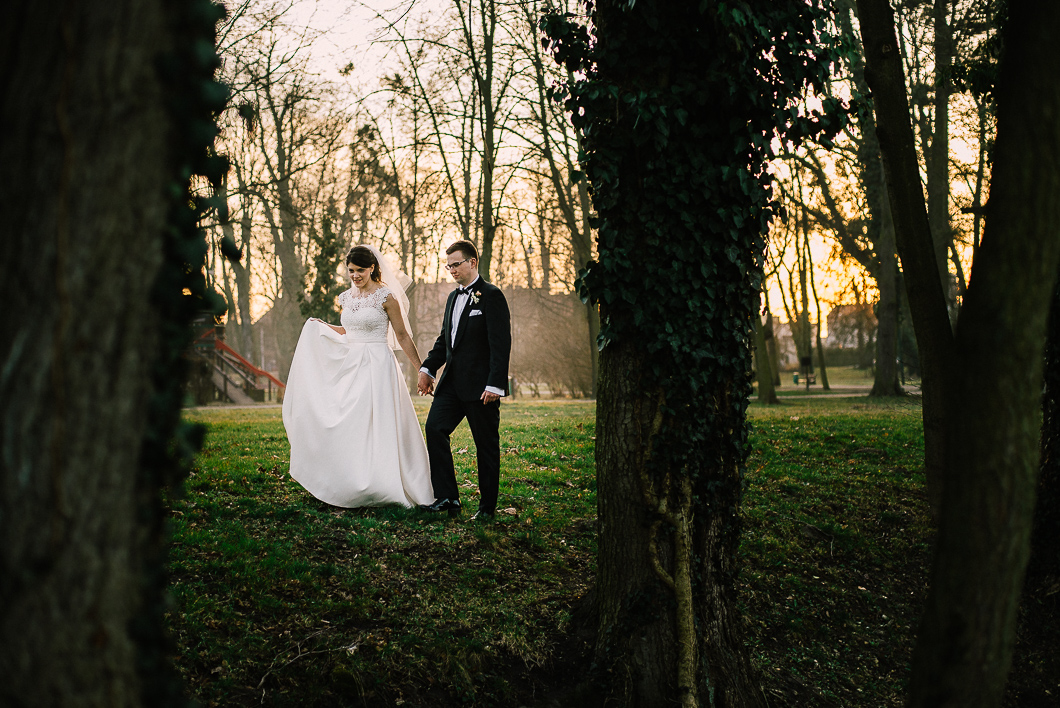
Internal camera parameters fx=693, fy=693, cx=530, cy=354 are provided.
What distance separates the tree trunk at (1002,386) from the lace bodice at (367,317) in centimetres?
524

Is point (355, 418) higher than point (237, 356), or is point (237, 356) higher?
point (237, 356)

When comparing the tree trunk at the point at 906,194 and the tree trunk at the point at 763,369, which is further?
the tree trunk at the point at 763,369

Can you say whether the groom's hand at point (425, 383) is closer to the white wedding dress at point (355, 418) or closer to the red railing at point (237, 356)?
the white wedding dress at point (355, 418)

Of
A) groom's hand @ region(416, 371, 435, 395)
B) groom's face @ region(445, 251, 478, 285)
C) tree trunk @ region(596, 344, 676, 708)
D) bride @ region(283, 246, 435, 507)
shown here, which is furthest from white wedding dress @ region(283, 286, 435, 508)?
tree trunk @ region(596, 344, 676, 708)

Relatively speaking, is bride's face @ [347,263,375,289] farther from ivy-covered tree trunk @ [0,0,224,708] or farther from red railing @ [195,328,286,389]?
red railing @ [195,328,286,389]

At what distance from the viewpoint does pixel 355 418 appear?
6.34m

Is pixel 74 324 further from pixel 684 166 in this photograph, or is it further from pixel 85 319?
pixel 684 166

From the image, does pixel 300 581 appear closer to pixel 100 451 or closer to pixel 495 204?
pixel 100 451

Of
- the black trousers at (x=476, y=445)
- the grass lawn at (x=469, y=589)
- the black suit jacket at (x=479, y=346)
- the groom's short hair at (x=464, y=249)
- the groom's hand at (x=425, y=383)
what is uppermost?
the groom's short hair at (x=464, y=249)

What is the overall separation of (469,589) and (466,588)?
0.07ft

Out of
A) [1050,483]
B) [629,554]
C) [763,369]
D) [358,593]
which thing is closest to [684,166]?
[629,554]

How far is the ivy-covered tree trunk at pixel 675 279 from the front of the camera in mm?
3557

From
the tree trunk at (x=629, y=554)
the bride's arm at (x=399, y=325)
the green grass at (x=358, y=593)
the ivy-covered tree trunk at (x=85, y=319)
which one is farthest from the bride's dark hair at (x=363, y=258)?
the ivy-covered tree trunk at (x=85, y=319)

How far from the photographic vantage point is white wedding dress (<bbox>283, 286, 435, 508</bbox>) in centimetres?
614
